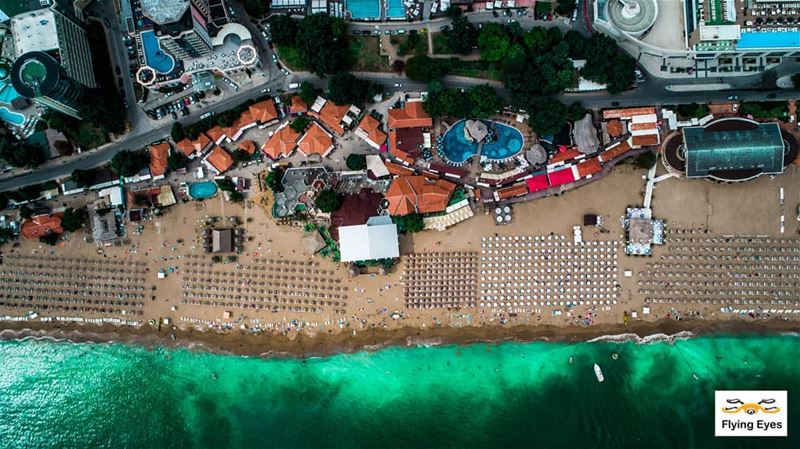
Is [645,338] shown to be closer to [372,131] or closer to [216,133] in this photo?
[372,131]

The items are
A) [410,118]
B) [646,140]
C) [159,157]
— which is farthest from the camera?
[159,157]

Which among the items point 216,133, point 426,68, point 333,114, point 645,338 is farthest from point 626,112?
point 216,133

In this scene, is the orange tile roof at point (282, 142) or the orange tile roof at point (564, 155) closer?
the orange tile roof at point (564, 155)

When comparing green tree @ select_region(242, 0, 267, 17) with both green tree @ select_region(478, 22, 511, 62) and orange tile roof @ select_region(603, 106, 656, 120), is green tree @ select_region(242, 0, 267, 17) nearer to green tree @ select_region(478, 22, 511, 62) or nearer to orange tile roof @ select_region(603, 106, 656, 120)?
green tree @ select_region(478, 22, 511, 62)

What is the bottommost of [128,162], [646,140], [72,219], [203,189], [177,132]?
[72,219]

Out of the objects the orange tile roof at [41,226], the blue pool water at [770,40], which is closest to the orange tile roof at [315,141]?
the orange tile roof at [41,226]

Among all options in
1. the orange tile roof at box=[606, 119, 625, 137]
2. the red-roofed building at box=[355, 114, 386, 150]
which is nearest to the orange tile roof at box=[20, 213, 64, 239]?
the red-roofed building at box=[355, 114, 386, 150]

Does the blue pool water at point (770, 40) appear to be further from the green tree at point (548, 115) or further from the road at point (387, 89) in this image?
the green tree at point (548, 115)
